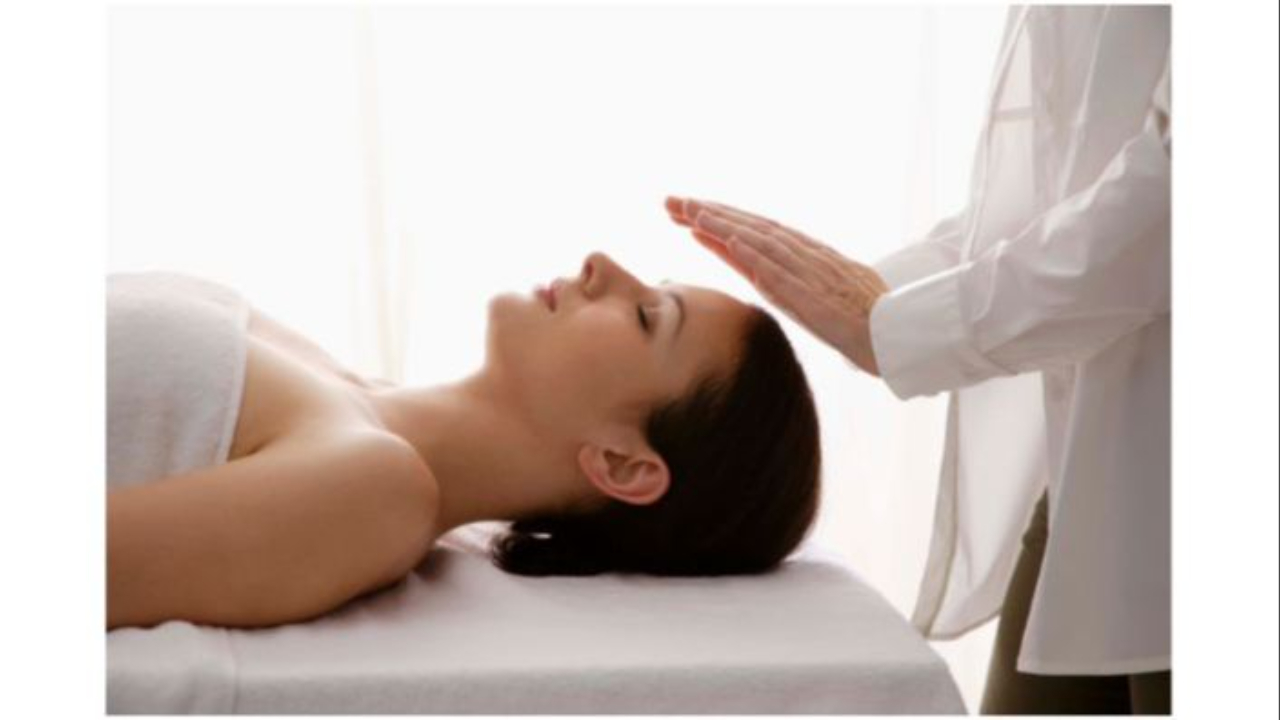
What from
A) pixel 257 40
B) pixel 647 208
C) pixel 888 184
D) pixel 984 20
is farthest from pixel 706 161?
pixel 257 40

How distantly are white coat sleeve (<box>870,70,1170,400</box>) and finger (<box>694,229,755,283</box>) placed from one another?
162 mm

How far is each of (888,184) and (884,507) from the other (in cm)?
63

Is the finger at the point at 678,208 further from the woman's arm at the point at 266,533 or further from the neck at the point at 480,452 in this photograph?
the woman's arm at the point at 266,533

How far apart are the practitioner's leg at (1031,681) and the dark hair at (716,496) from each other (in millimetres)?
A: 255

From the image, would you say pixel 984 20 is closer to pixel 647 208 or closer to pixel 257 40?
pixel 647 208

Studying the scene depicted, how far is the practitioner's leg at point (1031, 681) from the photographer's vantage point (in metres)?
1.77

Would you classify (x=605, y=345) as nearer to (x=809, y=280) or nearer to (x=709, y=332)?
(x=709, y=332)

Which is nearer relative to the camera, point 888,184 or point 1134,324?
point 1134,324

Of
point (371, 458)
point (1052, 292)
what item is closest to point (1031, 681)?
point (1052, 292)

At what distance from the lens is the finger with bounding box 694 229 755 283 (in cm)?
173

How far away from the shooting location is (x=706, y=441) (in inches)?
69.6

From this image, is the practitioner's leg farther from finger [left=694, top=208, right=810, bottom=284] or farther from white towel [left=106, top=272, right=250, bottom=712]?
white towel [left=106, top=272, right=250, bottom=712]

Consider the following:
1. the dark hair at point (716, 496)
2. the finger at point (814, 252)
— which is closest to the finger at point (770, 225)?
the finger at point (814, 252)

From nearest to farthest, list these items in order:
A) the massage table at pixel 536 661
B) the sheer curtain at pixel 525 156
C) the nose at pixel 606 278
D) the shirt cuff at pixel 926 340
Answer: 1. the massage table at pixel 536 661
2. the shirt cuff at pixel 926 340
3. the nose at pixel 606 278
4. the sheer curtain at pixel 525 156
